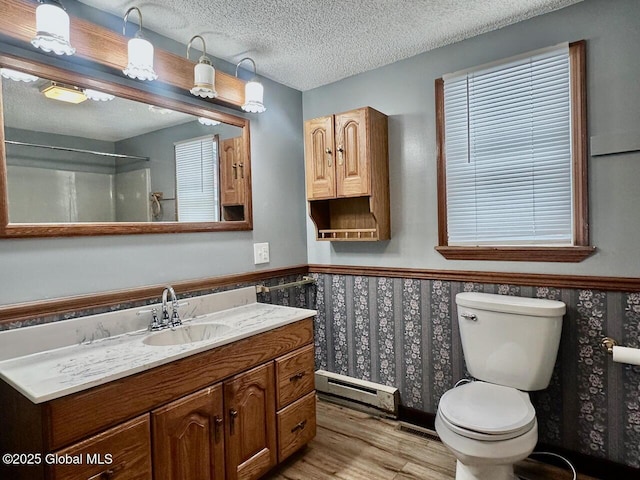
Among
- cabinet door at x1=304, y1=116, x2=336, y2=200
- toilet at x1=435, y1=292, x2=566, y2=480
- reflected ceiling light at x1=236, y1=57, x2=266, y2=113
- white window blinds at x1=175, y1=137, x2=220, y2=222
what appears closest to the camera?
toilet at x1=435, y1=292, x2=566, y2=480

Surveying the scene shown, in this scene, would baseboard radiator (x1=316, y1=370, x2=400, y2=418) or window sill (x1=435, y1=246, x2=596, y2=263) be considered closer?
window sill (x1=435, y1=246, x2=596, y2=263)

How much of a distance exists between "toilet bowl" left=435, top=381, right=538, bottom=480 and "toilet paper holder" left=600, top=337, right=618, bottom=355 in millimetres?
413

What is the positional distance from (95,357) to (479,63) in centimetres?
226

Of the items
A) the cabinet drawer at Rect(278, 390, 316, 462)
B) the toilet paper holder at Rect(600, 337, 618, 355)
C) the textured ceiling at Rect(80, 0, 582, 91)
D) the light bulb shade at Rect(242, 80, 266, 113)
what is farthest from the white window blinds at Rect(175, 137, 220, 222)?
the toilet paper holder at Rect(600, 337, 618, 355)

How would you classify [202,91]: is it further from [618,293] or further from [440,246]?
[618,293]

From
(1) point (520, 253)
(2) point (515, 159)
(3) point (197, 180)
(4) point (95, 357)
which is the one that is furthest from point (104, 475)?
(2) point (515, 159)

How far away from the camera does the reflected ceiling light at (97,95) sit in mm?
1637

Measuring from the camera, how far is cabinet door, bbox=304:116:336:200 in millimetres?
2330

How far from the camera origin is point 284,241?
2.60 m

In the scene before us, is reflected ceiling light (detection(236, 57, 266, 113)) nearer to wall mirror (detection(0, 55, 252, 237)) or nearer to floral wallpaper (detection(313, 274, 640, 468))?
wall mirror (detection(0, 55, 252, 237))

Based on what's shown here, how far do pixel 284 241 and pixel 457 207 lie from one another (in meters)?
1.13

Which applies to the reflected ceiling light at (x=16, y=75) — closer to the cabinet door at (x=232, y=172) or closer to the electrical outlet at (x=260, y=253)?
the cabinet door at (x=232, y=172)

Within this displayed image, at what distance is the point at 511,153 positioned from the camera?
1.97 m

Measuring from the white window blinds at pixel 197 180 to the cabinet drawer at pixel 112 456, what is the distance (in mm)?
1031
